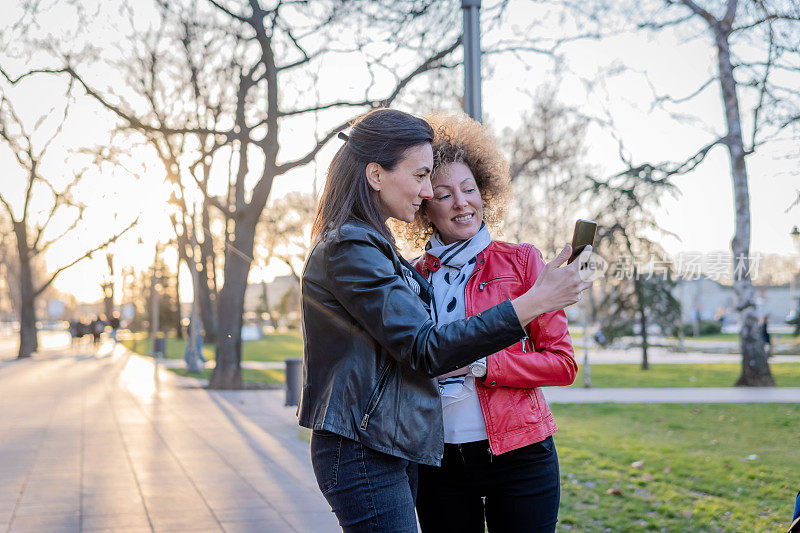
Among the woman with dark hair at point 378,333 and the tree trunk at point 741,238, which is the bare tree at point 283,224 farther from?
the woman with dark hair at point 378,333

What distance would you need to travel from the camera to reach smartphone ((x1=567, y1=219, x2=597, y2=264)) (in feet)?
6.49

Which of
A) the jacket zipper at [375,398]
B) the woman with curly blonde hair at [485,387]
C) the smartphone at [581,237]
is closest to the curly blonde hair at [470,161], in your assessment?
the woman with curly blonde hair at [485,387]

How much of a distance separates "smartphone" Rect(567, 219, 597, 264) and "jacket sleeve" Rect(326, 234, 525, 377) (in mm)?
200

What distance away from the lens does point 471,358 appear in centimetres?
194

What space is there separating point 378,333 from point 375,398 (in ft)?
0.55

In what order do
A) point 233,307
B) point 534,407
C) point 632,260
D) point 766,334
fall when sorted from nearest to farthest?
point 534,407
point 233,307
point 632,260
point 766,334

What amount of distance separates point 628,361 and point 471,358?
26423 mm

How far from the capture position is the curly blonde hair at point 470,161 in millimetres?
2668

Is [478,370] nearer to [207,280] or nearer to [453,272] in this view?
[453,272]

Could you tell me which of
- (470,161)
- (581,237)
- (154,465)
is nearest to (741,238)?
(154,465)

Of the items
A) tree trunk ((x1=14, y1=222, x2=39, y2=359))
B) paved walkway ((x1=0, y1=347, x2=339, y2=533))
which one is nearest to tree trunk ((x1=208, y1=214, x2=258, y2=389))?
paved walkway ((x1=0, y1=347, x2=339, y2=533))

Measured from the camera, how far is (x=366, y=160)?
2.13 m

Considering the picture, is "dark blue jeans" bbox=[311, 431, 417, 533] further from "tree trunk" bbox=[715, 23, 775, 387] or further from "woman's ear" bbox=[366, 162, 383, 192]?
"tree trunk" bbox=[715, 23, 775, 387]

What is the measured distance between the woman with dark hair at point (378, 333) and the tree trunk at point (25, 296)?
31.0m
